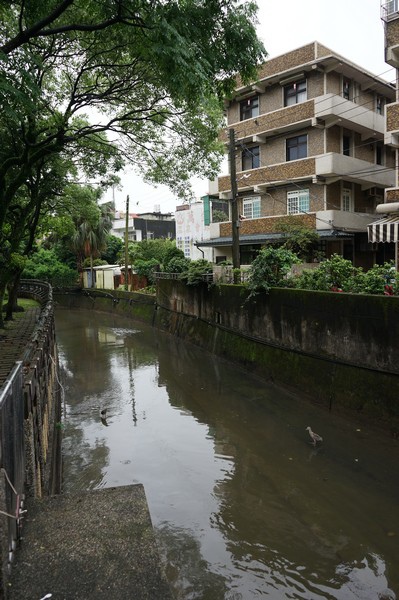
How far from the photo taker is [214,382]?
45.6ft

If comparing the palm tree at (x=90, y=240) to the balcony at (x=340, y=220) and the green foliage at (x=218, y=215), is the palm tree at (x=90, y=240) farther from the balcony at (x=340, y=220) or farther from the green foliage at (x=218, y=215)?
the balcony at (x=340, y=220)

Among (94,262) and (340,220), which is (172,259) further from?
(94,262)

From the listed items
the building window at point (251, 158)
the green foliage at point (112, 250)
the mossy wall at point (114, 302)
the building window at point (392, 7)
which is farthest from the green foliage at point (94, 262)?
the building window at point (392, 7)

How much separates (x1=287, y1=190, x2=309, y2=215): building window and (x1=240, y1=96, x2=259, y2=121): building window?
5.57 meters

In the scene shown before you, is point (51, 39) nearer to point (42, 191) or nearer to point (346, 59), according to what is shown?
point (42, 191)

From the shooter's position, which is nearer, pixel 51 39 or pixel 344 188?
pixel 51 39

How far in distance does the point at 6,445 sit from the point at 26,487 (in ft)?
4.10

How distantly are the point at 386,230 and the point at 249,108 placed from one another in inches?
515

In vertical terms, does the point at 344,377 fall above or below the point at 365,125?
below

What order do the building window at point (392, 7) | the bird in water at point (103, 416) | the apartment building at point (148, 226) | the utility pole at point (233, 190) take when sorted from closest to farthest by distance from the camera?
the bird in water at point (103, 416) → the building window at point (392, 7) → the utility pole at point (233, 190) → the apartment building at point (148, 226)

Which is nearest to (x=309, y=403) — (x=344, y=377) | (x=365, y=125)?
(x=344, y=377)

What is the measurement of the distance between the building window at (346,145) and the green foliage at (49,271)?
2780 cm

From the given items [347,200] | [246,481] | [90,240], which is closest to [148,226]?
[90,240]

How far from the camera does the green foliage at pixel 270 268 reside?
13.8 m
